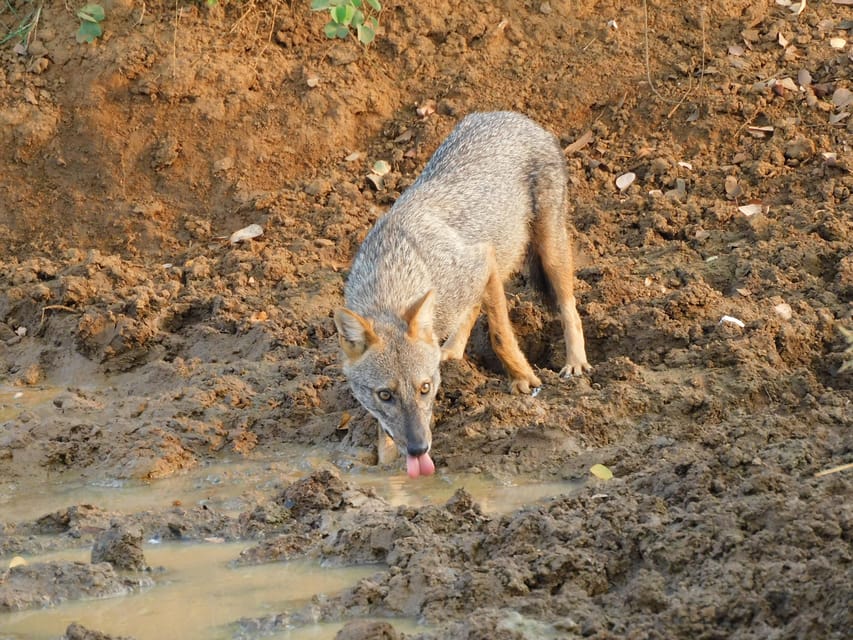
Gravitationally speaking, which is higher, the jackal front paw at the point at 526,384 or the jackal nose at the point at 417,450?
the jackal nose at the point at 417,450

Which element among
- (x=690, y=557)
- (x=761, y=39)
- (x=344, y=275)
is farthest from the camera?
(x=761, y=39)

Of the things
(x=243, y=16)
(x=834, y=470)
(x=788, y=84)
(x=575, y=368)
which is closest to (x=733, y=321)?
(x=575, y=368)

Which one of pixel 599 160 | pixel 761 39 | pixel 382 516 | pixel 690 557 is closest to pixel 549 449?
pixel 382 516

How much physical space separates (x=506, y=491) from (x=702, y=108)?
553 centimetres

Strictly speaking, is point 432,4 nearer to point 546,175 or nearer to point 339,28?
point 339,28

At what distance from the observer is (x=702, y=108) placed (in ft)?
35.4

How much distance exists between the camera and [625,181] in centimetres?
1046

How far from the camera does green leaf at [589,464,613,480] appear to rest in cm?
636

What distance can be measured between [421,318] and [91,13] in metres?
5.52

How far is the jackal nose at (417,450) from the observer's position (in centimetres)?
658

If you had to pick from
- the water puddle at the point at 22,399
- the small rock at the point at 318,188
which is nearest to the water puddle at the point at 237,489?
the water puddle at the point at 22,399

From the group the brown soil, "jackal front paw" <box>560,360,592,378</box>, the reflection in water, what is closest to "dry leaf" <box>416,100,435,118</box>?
the brown soil

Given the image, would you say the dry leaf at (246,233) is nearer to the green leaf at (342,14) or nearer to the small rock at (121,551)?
the green leaf at (342,14)

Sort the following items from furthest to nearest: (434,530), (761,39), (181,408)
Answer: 1. (761,39)
2. (181,408)
3. (434,530)
